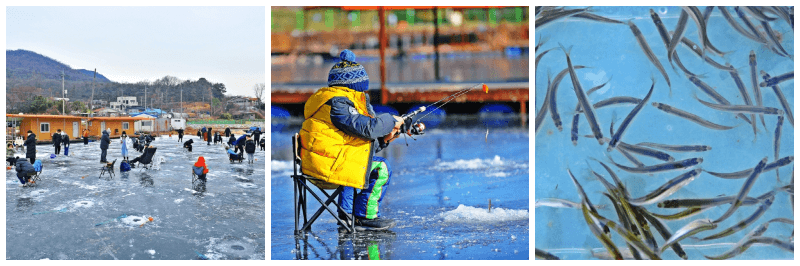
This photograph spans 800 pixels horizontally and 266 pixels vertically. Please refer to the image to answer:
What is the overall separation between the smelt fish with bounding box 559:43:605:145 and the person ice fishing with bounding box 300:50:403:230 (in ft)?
4.52

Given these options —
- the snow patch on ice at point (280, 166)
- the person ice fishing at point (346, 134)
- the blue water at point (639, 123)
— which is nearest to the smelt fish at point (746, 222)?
the blue water at point (639, 123)

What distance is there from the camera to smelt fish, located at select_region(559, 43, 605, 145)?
4.01 metres

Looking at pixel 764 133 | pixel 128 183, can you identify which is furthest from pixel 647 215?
pixel 128 183

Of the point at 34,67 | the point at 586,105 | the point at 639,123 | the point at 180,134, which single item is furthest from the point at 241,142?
the point at 639,123

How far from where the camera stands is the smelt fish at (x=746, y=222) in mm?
4070

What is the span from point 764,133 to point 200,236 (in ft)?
13.7

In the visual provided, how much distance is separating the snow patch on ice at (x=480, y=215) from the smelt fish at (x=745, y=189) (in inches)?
58.6

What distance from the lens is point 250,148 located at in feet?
13.8

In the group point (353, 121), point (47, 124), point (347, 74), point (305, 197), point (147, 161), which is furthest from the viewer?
point (147, 161)

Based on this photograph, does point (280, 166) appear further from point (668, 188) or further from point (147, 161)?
point (668, 188)

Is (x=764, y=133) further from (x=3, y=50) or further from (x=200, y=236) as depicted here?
(x=3, y=50)

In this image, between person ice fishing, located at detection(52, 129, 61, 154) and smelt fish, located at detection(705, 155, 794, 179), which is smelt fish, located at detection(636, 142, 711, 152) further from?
person ice fishing, located at detection(52, 129, 61, 154)

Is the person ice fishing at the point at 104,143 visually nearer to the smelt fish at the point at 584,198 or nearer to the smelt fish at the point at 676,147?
the smelt fish at the point at 584,198

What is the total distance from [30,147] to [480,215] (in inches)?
132
